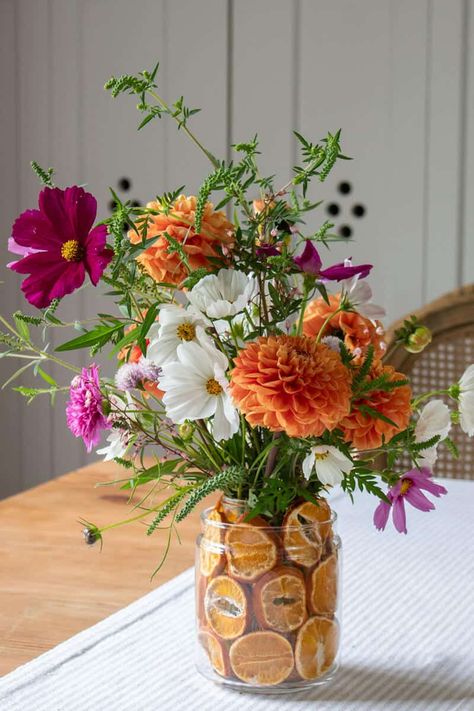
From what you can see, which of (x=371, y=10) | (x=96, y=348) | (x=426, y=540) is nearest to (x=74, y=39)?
(x=371, y=10)

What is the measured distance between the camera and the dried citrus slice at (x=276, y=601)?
0.77 m

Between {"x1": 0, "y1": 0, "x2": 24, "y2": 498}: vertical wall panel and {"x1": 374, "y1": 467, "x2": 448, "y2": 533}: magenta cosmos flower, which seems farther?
{"x1": 0, "y1": 0, "x2": 24, "y2": 498}: vertical wall panel

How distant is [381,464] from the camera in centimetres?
168

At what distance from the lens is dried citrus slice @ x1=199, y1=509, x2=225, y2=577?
79 cm

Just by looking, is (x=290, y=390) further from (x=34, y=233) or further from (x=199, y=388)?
(x=34, y=233)

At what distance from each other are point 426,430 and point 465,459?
3.32ft

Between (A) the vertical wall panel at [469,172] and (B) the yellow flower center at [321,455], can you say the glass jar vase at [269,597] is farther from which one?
(A) the vertical wall panel at [469,172]

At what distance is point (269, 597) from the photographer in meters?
0.77

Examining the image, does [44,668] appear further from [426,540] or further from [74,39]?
[74,39]

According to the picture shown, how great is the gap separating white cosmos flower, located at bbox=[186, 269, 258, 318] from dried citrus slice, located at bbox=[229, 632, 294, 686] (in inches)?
9.6

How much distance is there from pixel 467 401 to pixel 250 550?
195mm

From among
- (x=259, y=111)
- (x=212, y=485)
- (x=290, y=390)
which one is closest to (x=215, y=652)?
(x=212, y=485)

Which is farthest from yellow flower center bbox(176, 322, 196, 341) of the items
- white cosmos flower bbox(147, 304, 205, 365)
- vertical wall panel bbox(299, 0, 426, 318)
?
vertical wall panel bbox(299, 0, 426, 318)

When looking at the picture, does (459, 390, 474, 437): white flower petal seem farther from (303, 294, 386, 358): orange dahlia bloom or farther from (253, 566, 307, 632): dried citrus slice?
(253, 566, 307, 632): dried citrus slice
